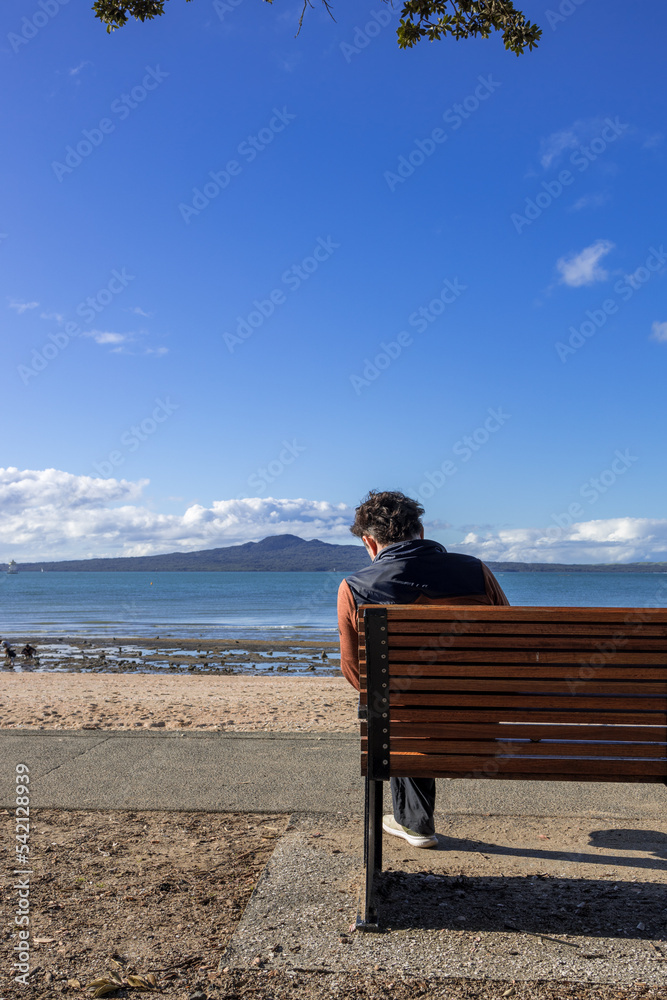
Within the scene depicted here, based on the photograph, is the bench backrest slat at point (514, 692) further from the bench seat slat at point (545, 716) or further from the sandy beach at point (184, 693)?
the sandy beach at point (184, 693)

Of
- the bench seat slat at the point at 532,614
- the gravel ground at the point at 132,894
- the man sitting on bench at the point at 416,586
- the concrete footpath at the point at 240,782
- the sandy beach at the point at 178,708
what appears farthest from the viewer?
the sandy beach at the point at 178,708

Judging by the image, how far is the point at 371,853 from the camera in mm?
2877

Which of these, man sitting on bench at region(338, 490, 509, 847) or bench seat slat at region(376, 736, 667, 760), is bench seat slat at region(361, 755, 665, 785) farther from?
man sitting on bench at region(338, 490, 509, 847)

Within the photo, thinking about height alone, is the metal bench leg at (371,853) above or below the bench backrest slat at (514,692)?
below

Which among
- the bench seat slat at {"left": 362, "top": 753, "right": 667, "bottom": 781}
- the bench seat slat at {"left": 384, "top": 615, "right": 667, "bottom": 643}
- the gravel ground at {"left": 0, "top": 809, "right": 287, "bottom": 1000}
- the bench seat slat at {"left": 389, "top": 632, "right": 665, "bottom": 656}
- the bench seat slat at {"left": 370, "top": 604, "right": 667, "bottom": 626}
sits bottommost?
the gravel ground at {"left": 0, "top": 809, "right": 287, "bottom": 1000}

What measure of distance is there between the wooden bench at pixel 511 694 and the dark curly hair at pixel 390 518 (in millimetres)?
896

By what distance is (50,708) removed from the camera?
8.66m

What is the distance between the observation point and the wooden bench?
270 centimetres

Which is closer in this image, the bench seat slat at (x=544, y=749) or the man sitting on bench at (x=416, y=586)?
the bench seat slat at (x=544, y=749)

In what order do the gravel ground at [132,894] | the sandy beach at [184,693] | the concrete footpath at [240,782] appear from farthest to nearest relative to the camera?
the sandy beach at [184,693] < the concrete footpath at [240,782] < the gravel ground at [132,894]

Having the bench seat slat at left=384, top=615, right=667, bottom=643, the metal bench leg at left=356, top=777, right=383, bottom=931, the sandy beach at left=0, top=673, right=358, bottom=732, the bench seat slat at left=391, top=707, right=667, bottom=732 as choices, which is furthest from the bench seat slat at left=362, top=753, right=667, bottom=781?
the sandy beach at left=0, top=673, right=358, bottom=732

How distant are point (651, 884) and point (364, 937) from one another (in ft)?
4.36

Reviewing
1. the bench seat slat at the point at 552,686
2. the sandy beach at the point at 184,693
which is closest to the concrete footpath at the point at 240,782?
the sandy beach at the point at 184,693

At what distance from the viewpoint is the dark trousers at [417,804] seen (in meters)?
3.55
